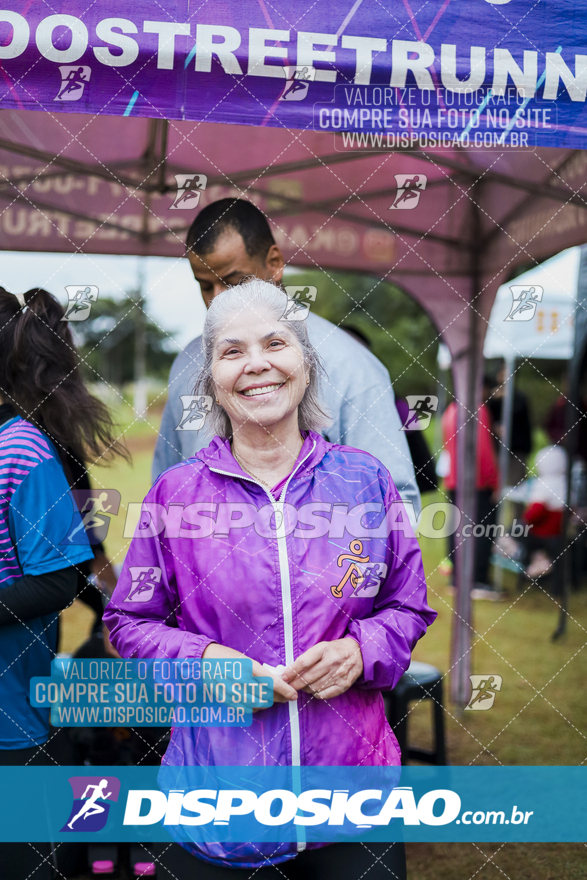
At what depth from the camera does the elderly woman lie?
1286mm

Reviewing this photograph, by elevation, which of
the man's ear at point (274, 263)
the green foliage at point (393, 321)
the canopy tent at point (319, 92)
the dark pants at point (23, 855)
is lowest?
the dark pants at point (23, 855)

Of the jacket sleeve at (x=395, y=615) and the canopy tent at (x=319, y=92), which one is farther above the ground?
the canopy tent at (x=319, y=92)

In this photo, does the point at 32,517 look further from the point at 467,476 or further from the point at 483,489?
the point at 483,489

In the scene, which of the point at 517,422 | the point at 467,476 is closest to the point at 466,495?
the point at 467,476

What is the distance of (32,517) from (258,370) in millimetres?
591

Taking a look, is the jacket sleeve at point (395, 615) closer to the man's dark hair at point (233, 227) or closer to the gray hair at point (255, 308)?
the gray hair at point (255, 308)

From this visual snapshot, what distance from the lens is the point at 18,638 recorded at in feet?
5.24

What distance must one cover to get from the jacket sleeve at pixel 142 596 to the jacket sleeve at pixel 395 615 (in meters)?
0.34

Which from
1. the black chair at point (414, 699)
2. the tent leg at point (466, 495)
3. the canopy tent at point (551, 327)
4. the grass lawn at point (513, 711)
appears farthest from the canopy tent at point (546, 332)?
the black chair at point (414, 699)

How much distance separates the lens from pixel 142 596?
135cm

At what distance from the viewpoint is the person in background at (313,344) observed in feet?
5.96

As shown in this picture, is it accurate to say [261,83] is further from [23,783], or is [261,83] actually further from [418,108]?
[23,783]

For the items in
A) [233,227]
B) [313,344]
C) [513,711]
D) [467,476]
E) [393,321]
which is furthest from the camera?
[393,321]

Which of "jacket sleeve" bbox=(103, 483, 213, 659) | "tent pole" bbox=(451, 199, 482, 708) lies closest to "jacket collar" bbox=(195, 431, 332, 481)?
"jacket sleeve" bbox=(103, 483, 213, 659)
